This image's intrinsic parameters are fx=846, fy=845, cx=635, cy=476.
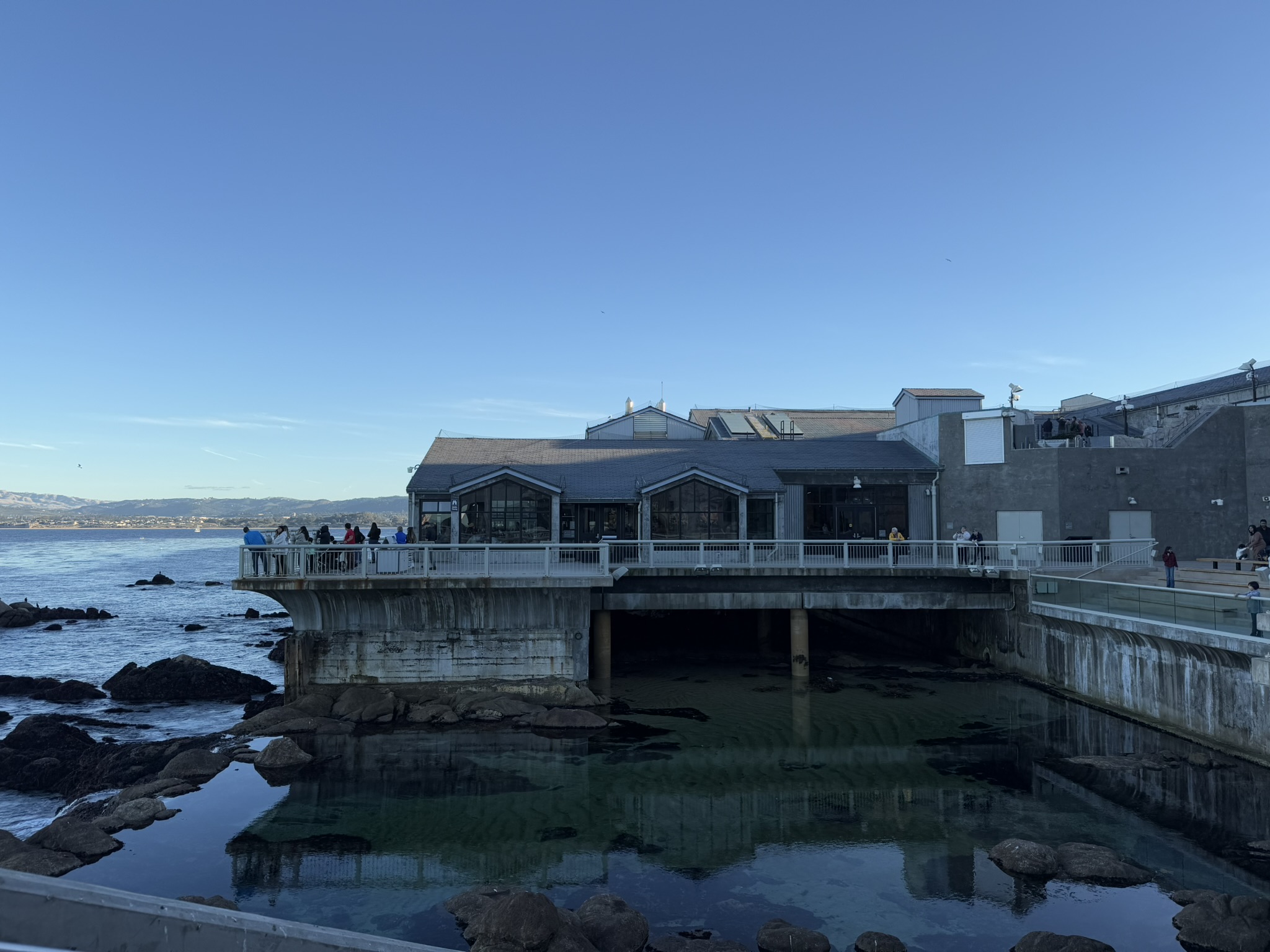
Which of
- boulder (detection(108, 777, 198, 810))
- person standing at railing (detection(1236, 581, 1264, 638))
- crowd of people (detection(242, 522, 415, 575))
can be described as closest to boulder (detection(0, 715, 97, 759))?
boulder (detection(108, 777, 198, 810))

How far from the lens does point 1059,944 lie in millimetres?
10922

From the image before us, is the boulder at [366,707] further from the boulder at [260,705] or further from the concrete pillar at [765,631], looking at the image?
the concrete pillar at [765,631]

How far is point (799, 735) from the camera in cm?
2183

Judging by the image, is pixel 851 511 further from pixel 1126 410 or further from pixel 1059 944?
pixel 1126 410

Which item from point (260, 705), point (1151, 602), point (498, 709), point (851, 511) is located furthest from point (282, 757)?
point (851, 511)

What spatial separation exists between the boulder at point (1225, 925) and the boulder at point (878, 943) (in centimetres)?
386

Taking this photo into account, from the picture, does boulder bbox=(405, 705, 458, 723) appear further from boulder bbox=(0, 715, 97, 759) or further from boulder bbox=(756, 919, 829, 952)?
boulder bbox=(756, 919, 829, 952)

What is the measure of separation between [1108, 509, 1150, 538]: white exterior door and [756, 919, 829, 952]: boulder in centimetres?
2572

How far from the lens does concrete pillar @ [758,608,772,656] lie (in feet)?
111

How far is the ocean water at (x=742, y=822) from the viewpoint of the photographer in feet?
41.5

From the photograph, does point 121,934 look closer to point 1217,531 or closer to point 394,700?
point 394,700

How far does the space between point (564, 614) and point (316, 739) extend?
290 inches

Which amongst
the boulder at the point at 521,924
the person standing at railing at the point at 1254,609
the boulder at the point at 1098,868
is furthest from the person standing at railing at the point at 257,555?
the person standing at railing at the point at 1254,609

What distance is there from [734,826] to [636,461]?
806 inches
